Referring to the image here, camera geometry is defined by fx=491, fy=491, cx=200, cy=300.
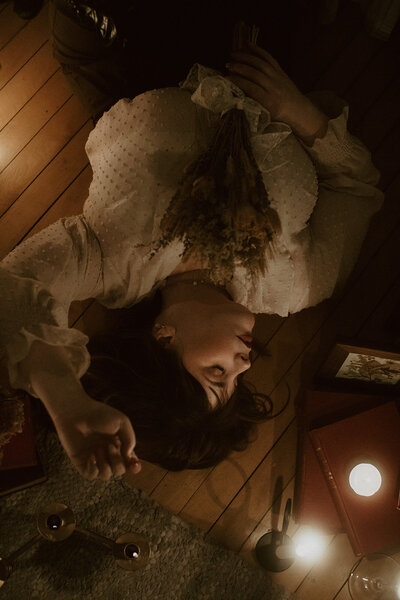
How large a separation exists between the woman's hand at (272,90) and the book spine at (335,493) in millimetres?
1211

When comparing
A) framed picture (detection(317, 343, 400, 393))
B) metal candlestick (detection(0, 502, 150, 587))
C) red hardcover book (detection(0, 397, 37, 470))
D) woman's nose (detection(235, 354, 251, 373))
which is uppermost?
woman's nose (detection(235, 354, 251, 373))

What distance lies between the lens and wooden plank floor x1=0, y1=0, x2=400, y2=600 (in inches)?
81.9

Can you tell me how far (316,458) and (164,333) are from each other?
2.93 ft

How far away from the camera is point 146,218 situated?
1.61 m

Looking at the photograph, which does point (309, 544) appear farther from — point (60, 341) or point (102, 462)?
point (60, 341)

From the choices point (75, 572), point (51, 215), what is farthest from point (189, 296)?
point (75, 572)

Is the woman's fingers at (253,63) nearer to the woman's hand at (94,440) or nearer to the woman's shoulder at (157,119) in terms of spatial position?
the woman's shoulder at (157,119)

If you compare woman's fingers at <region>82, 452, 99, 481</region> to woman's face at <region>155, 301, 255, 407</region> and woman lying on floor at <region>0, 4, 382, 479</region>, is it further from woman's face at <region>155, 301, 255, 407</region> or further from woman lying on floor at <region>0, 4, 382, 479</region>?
woman's face at <region>155, 301, 255, 407</region>

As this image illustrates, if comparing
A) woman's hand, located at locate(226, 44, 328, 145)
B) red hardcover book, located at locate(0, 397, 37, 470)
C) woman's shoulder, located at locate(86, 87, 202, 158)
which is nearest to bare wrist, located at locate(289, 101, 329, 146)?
woman's hand, located at locate(226, 44, 328, 145)

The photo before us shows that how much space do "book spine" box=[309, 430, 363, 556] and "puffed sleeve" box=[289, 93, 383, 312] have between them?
56 centimetres

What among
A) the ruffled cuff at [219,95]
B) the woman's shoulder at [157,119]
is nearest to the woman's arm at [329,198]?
the ruffled cuff at [219,95]

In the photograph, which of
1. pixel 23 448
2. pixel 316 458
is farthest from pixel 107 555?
pixel 316 458

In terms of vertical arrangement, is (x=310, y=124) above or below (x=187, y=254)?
above

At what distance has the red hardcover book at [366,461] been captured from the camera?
194 cm
